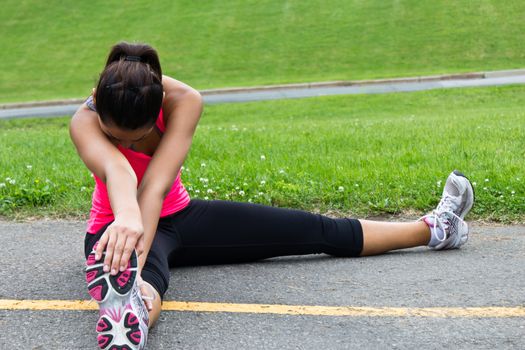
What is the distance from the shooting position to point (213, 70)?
891 inches

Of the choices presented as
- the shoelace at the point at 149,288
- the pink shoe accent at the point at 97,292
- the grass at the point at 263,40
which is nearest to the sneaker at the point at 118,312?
the pink shoe accent at the point at 97,292

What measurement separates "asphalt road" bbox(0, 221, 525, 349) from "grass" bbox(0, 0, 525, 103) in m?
16.3

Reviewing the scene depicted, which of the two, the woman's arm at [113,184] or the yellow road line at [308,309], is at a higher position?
the woman's arm at [113,184]

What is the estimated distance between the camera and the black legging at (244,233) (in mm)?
3781

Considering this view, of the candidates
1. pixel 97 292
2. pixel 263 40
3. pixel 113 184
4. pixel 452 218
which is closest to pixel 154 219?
pixel 113 184

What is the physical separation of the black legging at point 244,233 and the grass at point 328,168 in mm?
1271

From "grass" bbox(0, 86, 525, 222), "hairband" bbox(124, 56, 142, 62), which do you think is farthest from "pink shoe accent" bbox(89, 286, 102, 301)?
"grass" bbox(0, 86, 525, 222)

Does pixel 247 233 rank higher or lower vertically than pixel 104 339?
lower

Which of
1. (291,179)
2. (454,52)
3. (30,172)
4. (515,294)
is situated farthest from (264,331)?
(454,52)

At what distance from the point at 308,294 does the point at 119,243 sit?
3.50 ft

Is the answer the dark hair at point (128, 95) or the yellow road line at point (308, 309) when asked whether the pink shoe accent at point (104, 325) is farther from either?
the dark hair at point (128, 95)

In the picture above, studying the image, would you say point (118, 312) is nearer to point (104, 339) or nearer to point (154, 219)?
point (104, 339)

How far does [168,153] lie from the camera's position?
11.4ft

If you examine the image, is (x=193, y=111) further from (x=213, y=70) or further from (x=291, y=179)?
(x=213, y=70)
